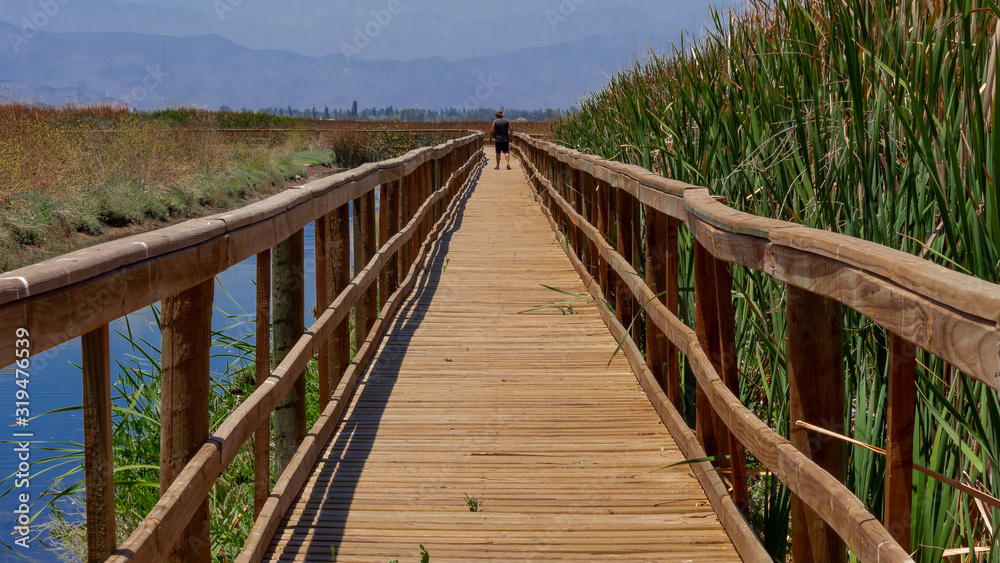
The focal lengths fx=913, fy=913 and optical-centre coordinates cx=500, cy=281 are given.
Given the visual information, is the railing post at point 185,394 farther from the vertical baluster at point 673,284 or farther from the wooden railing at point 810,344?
the vertical baluster at point 673,284

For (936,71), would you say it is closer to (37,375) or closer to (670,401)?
(670,401)

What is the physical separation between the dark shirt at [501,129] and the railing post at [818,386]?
64.0 ft

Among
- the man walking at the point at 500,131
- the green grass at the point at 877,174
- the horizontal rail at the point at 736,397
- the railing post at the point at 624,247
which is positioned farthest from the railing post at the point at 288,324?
the man walking at the point at 500,131

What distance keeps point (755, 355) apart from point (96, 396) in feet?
9.05

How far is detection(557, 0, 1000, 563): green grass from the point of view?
2.04 meters

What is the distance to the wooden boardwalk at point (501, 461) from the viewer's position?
3.02 m

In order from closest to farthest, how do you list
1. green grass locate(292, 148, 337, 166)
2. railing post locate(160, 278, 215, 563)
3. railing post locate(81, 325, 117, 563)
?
railing post locate(81, 325, 117, 563) → railing post locate(160, 278, 215, 563) → green grass locate(292, 148, 337, 166)

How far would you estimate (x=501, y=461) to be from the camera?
147 inches

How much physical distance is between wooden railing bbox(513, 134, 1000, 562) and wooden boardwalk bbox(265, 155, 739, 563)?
0.67ft

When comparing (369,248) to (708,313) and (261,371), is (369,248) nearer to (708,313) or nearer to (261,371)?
(261,371)

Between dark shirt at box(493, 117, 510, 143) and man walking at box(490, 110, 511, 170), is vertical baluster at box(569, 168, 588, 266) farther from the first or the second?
dark shirt at box(493, 117, 510, 143)

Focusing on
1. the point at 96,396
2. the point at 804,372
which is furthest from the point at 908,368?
the point at 96,396

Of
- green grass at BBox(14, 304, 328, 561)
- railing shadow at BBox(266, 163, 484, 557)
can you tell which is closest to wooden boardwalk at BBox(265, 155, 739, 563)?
railing shadow at BBox(266, 163, 484, 557)

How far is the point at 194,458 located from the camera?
89.9 inches
